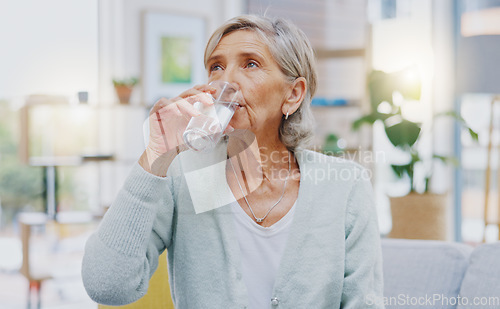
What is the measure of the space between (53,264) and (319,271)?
2955mm

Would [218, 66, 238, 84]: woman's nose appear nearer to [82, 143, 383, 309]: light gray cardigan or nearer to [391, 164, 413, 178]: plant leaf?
[82, 143, 383, 309]: light gray cardigan

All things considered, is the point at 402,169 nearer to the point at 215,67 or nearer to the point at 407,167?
the point at 407,167

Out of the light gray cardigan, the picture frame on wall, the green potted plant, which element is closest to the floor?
the green potted plant

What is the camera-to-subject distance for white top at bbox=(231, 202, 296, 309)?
4.01 ft

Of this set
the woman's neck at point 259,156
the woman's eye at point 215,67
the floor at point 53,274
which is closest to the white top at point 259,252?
the woman's neck at point 259,156

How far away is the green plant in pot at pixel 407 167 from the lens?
2902 millimetres

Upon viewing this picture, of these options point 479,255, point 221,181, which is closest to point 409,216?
point 479,255

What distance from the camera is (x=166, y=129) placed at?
113cm

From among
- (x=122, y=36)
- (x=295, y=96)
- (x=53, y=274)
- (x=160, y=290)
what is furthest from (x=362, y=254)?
(x=122, y=36)

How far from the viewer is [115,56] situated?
12.8 ft

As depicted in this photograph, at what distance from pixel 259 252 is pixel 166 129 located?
1.20 ft

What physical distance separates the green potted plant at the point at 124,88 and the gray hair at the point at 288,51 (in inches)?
94.3

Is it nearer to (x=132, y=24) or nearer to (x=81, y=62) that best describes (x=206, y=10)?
(x=132, y=24)

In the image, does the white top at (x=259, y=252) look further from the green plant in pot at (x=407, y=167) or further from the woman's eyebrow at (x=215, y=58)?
the green plant in pot at (x=407, y=167)
